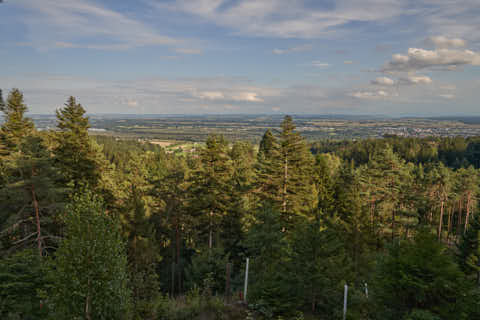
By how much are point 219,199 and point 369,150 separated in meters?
105

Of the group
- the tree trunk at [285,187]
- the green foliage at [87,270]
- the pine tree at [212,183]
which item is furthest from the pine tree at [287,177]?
the green foliage at [87,270]

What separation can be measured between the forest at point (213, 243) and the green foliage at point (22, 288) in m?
0.04

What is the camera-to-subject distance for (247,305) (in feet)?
31.4

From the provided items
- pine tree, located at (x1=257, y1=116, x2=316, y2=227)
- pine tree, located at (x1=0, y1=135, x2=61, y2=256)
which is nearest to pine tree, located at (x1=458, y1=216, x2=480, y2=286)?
pine tree, located at (x1=257, y1=116, x2=316, y2=227)

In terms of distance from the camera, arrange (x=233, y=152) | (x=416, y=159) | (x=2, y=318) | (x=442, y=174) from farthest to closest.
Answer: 1. (x=416, y=159)
2. (x=233, y=152)
3. (x=442, y=174)
4. (x=2, y=318)

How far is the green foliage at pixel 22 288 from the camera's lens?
334 inches

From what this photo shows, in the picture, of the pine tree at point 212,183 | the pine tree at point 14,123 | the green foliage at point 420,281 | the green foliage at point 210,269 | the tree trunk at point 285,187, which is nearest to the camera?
the green foliage at point 420,281

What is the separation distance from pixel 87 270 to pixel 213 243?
21.4 metres

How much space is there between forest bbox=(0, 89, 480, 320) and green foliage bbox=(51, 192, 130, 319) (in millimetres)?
26

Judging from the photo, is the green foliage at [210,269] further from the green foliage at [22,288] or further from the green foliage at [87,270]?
the green foliage at [87,270]

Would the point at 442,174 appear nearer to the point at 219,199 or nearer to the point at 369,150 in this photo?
the point at 219,199

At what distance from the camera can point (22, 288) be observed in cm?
950

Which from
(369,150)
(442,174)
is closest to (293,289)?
(442,174)

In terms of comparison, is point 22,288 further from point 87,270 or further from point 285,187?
point 285,187
